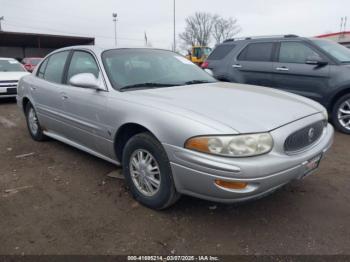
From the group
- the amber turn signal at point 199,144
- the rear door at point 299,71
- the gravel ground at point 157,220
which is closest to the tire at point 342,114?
the rear door at point 299,71

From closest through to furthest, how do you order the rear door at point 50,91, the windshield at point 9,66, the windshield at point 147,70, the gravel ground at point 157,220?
the gravel ground at point 157,220
the windshield at point 147,70
the rear door at point 50,91
the windshield at point 9,66

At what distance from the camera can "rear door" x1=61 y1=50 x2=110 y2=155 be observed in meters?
3.40

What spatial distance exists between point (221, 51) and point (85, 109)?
15.3 feet

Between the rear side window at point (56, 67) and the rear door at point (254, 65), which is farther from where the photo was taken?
the rear door at point (254, 65)

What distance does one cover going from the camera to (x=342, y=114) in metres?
5.65

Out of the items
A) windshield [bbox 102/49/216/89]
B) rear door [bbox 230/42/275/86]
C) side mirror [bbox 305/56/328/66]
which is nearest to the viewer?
windshield [bbox 102/49/216/89]

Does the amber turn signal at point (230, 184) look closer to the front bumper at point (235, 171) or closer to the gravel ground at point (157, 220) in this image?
the front bumper at point (235, 171)

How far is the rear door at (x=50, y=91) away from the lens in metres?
4.26

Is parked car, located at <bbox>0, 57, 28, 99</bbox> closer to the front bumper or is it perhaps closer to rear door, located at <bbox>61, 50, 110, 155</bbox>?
rear door, located at <bbox>61, 50, 110, 155</bbox>

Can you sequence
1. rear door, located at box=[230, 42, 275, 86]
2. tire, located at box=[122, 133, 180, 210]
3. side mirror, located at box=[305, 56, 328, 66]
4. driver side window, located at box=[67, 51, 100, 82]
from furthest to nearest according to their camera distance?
rear door, located at box=[230, 42, 275, 86] < side mirror, located at box=[305, 56, 328, 66] < driver side window, located at box=[67, 51, 100, 82] < tire, located at box=[122, 133, 180, 210]

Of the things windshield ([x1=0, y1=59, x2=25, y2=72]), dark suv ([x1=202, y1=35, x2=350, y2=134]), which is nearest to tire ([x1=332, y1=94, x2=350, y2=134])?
dark suv ([x1=202, y1=35, x2=350, y2=134])

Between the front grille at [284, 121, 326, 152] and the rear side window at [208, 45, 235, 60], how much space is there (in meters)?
4.52

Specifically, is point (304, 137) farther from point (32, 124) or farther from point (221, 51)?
point (221, 51)

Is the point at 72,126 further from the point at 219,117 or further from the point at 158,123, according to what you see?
the point at 219,117
